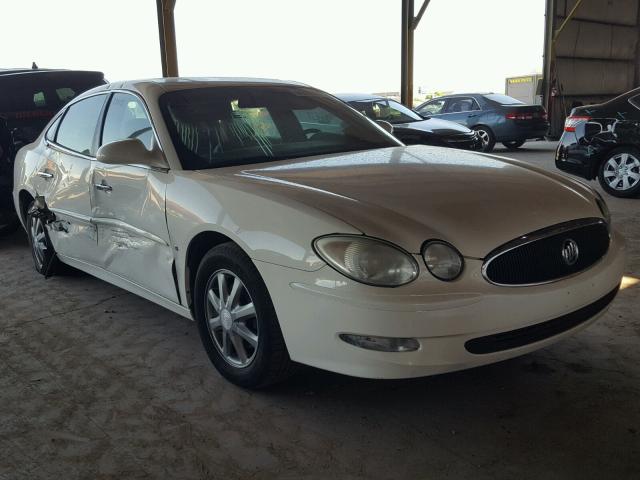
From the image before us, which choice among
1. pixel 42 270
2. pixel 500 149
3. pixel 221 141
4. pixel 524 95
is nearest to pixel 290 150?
pixel 221 141

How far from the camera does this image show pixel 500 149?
14.4 m

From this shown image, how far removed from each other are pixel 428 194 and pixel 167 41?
826 centimetres

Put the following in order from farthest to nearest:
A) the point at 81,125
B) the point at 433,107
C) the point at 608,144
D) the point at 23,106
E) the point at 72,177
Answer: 1. the point at 433,107
2. the point at 608,144
3. the point at 23,106
4. the point at 81,125
5. the point at 72,177

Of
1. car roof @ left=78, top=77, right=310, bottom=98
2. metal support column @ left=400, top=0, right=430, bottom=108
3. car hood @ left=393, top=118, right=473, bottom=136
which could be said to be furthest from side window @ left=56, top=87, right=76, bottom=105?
metal support column @ left=400, top=0, right=430, bottom=108

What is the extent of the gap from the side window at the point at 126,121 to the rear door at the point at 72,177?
0.53ft

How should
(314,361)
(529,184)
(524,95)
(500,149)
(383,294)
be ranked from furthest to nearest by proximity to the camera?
(524,95) < (500,149) < (529,184) < (314,361) < (383,294)

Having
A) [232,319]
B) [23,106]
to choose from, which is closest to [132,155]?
[232,319]

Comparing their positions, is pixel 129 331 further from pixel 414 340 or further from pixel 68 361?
pixel 414 340

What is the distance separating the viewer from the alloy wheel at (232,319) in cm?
268

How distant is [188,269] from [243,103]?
3.45 feet

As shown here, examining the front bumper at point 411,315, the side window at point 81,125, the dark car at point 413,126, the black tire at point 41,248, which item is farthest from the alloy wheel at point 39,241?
the dark car at point 413,126

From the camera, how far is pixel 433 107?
1434 centimetres

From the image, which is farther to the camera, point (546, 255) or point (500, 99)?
point (500, 99)

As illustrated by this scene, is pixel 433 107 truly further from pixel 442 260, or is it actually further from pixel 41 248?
pixel 442 260
